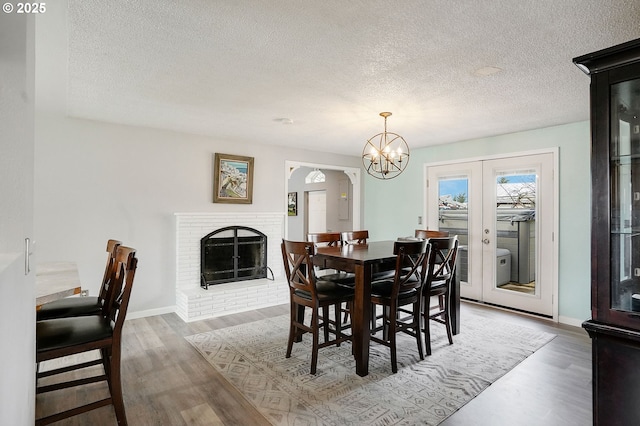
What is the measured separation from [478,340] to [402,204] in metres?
2.84

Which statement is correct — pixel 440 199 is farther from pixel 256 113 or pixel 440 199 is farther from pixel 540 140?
pixel 256 113

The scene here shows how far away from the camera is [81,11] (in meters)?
1.83

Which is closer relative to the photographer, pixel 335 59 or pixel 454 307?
pixel 335 59

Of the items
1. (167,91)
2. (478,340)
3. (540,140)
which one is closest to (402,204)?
(540,140)

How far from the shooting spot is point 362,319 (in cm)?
272

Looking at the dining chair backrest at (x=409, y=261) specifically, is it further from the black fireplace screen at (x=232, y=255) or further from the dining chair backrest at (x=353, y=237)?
the black fireplace screen at (x=232, y=255)

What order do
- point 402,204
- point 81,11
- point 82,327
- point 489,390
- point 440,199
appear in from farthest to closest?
point 402,204, point 440,199, point 489,390, point 82,327, point 81,11

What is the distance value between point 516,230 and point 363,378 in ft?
10.3

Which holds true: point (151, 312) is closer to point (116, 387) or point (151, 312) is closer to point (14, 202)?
point (116, 387)

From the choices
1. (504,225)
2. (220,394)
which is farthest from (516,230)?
(220,394)

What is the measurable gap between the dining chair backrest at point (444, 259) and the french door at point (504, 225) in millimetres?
1558

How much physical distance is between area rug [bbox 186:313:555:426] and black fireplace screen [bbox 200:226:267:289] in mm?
1087

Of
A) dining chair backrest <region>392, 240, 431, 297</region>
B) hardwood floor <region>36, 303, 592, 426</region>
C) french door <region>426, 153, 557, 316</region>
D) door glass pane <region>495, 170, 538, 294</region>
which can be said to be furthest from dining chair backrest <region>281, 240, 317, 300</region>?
door glass pane <region>495, 170, 538, 294</region>

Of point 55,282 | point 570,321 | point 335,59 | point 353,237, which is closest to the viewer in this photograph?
point 55,282
